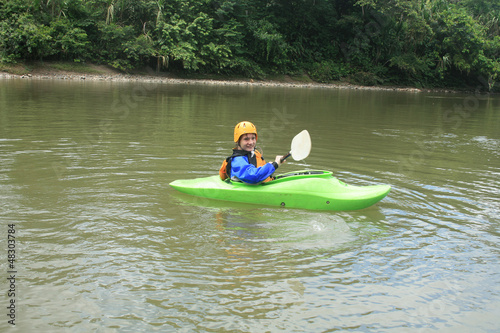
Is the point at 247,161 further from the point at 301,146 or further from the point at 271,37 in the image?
the point at 271,37

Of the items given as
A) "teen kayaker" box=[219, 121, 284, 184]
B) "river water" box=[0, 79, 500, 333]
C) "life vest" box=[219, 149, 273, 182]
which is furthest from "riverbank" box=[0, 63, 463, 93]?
"teen kayaker" box=[219, 121, 284, 184]

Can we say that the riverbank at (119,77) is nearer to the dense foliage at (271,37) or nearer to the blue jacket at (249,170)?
the dense foliage at (271,37)

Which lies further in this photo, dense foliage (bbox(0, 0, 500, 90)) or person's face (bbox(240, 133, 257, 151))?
dense foliage (bbox(0, 0, 500, 90))

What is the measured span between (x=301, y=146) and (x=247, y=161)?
0.69 metres

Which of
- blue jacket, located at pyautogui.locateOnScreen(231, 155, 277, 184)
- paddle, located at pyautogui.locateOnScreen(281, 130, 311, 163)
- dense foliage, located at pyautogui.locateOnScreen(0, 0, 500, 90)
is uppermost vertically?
dense foliage, located at pyautogui.locateOnScreen(0, 0, 500, 90)

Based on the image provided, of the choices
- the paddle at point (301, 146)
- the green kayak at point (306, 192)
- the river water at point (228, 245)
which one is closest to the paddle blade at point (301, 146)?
the paddle at point (301, 146)

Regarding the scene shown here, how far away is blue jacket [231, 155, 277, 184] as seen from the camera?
16.8ft

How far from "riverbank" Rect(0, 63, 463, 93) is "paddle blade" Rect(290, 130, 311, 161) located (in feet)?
72.5

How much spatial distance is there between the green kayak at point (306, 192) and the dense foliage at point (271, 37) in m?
22.3

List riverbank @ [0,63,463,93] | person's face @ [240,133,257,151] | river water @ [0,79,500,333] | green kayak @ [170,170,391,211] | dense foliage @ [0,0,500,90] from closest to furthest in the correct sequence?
river water @ [0,79,500,333] < green kayak @ [170,170,391,211] < person's face @ [240,133,257,151] < riverbank @ [0,63,463,93] < dense foliage @ [0,0,500,90]

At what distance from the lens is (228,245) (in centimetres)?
401

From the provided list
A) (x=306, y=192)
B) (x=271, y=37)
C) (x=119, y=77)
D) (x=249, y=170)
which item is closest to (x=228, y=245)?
(x=249, y=170)

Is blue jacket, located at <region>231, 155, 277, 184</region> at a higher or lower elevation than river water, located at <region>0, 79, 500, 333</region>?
higher

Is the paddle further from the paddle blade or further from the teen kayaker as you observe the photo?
the teen kayaker
